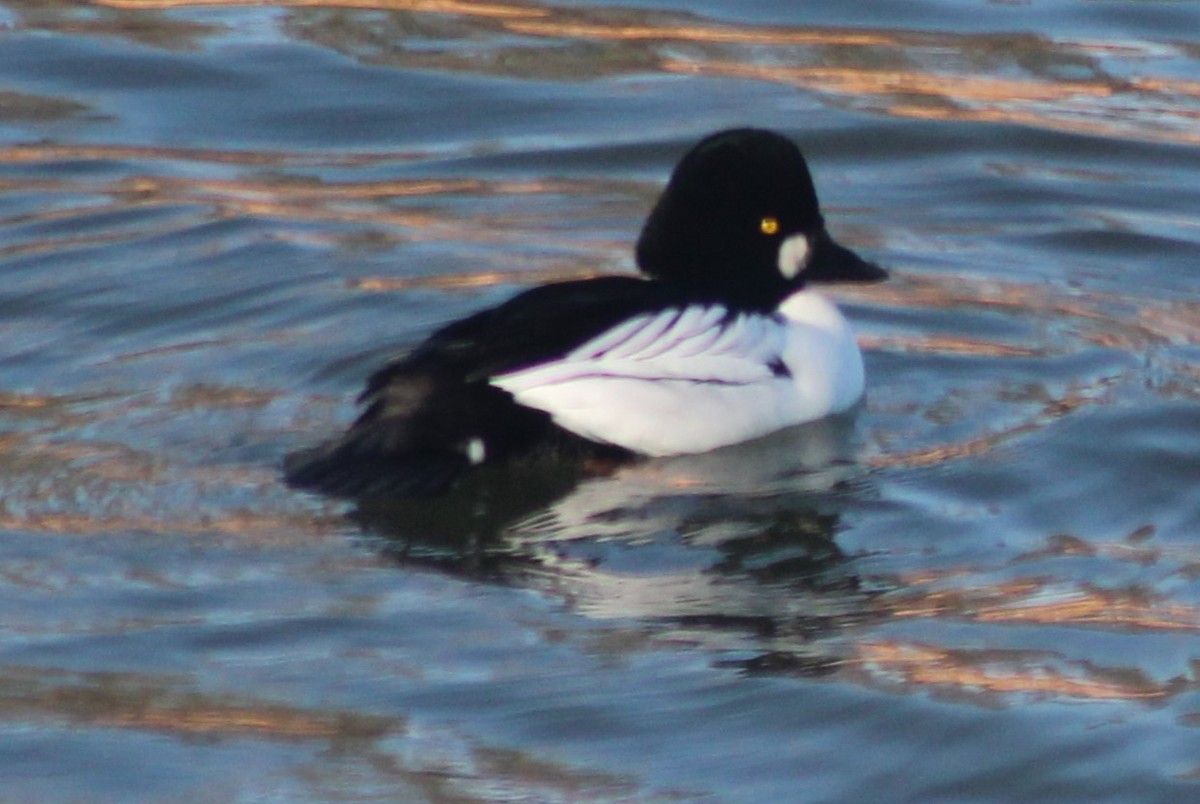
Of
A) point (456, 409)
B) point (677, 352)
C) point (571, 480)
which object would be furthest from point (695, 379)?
point (456, 409)

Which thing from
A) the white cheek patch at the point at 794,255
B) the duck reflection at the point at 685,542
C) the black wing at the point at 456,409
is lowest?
the duck reflection at the point at 685,542

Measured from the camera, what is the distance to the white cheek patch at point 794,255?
758 cm

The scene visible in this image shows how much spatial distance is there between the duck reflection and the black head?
57 centimetres

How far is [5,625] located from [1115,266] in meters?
4.77

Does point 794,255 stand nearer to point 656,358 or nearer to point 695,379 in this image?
point 695,379

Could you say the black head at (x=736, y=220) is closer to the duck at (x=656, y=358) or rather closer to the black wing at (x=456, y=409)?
the duck at (x=656, y=358)

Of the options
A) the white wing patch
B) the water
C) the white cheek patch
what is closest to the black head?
the white cheek patch

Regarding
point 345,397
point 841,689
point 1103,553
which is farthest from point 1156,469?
point 345,397

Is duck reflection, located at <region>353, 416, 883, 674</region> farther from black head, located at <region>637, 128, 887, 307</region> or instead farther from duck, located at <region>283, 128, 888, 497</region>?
black head, located at <region>637, 128, 887, 307</region>

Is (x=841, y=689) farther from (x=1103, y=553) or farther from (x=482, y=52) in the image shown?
(x=482, y=52)

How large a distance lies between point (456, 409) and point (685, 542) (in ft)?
2.46

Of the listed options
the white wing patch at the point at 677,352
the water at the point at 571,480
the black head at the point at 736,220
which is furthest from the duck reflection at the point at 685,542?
the black head at the point at 736,220

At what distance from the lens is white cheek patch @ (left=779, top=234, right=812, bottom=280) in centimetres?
758

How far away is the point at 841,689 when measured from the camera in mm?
5477
